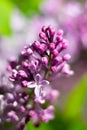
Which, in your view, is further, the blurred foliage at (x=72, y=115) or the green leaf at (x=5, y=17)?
the green leaf at (x=5, y=17)

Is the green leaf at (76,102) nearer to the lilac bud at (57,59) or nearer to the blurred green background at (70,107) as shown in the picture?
the blurred green background at (70,107)

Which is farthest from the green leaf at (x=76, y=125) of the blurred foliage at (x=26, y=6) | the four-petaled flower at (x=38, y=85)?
the blurred foliage at (x=26, y=6)

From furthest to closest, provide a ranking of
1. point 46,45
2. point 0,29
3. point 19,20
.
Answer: point 19,20, point 0,29, point 46,45

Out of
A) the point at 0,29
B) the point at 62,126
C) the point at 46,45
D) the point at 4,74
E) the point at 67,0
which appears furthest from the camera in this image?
the point at 67,0

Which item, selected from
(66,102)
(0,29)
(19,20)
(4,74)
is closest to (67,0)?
(19,20)

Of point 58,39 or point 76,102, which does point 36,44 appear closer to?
point 58,39

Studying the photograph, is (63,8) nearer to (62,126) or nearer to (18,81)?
(62,126)
